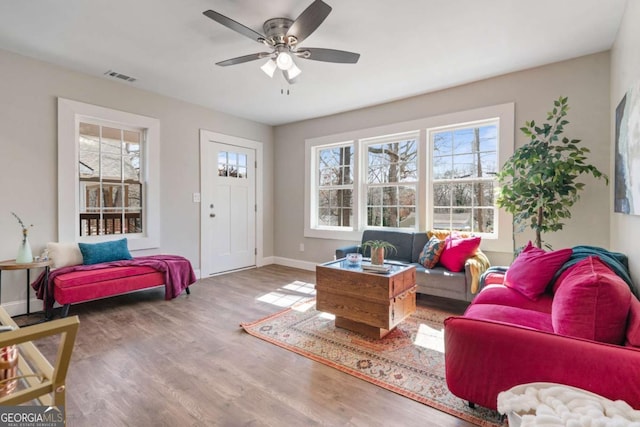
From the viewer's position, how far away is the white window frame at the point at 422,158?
11.3 feet

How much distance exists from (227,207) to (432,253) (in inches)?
127

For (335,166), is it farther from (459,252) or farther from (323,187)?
(459,252)

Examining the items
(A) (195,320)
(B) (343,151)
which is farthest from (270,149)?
(A) (195,320)

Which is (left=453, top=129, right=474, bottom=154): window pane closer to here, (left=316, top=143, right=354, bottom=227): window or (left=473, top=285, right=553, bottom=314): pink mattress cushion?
(left=316, top=143, right=354, bottom=227): window

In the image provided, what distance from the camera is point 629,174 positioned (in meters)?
1.95

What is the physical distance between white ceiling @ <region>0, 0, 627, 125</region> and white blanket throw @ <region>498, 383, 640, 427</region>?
246 cm

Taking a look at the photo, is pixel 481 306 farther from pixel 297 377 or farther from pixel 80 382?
pixel 80 382

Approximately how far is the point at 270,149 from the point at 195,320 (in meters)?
3.51

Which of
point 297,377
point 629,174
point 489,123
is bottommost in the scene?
point 297,377

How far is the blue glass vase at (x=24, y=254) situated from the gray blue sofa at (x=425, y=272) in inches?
128

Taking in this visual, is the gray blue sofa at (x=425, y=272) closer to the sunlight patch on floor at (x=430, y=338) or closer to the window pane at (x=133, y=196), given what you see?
the sunlight patch on floor at (x=430, y=338)

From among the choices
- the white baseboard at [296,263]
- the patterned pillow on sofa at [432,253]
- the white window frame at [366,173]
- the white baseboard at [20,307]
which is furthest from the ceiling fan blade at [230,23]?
the white baseboard at [296,263]

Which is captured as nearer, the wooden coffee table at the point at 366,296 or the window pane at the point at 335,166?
the wooden coffee table at the point at 366,296

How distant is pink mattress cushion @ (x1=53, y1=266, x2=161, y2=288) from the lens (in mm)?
2889
